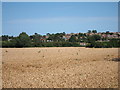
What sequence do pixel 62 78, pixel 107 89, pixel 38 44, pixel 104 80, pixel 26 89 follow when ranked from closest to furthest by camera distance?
pixel 107 89, pixel 26 89, pixel 104 80, pixel 62 78, pixel 38 44

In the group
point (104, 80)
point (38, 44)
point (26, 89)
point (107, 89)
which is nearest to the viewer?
point (107, 89)

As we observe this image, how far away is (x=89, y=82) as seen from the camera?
29.8 ft

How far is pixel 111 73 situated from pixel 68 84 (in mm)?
2906

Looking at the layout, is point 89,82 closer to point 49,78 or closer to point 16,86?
point 49,78

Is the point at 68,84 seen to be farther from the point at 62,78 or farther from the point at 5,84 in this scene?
the point at 5,84

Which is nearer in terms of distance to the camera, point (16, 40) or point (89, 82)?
point (89, 82)

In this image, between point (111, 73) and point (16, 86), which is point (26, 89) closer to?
point (16, 86)

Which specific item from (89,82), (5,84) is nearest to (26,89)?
(5,84)

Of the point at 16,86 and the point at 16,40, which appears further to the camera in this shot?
the point at 16,40

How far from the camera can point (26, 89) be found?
867cm

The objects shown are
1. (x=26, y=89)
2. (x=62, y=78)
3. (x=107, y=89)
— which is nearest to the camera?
(x=107, y=89)

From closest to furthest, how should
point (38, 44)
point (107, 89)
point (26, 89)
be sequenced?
point (107, 89) < point (26, 89) < point (38, 44)

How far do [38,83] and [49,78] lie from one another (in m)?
1.02

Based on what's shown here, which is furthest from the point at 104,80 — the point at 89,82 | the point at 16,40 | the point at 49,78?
the point at 16,40
